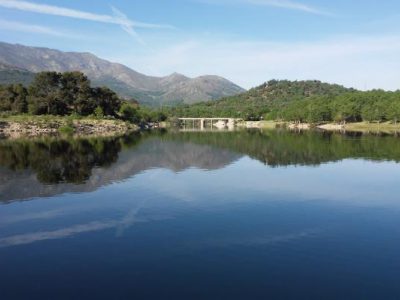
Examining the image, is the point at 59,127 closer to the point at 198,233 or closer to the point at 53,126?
the point at 53,126

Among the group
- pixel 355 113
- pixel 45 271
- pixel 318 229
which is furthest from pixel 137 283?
pixel 355 113

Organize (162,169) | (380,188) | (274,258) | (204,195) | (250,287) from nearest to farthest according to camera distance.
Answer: (250,287)
(274,258)
(204,195)
(380,188)
(162,169)

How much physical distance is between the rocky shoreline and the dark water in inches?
3621

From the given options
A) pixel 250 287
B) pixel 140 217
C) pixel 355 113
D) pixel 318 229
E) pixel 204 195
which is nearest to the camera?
pixel 250 287

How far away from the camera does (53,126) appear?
512 feet

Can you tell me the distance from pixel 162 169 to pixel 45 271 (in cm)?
3967

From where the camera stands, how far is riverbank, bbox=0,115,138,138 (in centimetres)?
14629

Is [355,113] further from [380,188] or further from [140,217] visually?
[140,217]

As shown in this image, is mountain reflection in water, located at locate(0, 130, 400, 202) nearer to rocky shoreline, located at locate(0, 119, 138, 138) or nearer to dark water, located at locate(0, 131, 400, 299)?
dark water, located at locate(0, 131, 400, 299)

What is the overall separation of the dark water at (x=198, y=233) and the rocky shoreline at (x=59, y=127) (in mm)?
91974

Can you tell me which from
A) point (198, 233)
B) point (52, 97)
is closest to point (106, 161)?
point (198, 233)

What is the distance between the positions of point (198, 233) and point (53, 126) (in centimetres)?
13880

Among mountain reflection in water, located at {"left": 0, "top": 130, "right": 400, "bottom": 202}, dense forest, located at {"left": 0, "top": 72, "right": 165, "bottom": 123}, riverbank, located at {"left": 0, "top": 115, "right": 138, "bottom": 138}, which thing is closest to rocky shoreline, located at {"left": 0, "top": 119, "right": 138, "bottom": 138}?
riverbank, located at {"left": 0, "top": 115, "right": 138, "bottom": 138}

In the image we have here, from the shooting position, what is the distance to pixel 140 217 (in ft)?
111
